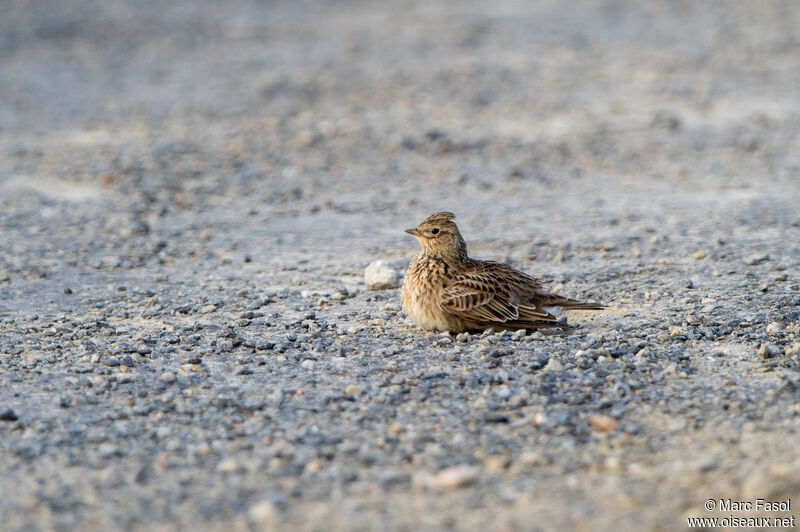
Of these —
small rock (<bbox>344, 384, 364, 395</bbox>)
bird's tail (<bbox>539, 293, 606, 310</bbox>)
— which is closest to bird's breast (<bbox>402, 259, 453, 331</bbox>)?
bird's tail (<bbox>539, 293, 606, 310</bbox>)

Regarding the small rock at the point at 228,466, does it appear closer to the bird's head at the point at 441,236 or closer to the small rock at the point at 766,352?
the bird's head at the point at 441,236

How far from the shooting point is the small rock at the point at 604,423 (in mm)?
5223

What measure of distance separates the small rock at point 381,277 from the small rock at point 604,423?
2833 millimetres

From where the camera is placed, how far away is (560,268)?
8352mm

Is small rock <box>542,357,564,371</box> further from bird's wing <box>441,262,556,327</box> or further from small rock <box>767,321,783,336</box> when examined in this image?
small rock <box>767,321,783,336</box>

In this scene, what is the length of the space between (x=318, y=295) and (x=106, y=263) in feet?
7.07

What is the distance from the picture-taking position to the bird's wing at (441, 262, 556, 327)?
6672mm

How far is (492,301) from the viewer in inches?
264

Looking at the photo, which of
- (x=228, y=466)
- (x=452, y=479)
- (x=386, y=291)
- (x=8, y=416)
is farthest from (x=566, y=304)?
(x=8, y=416)

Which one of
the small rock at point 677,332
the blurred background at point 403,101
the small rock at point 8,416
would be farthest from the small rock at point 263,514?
the blurred background at point 403,101

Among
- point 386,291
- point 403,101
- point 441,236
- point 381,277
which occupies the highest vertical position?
point 403,101

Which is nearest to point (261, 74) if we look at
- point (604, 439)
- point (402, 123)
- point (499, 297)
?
point (402, 123)

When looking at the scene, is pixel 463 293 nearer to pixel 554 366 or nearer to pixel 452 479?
pixel 554 366

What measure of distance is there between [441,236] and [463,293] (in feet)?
1.91
